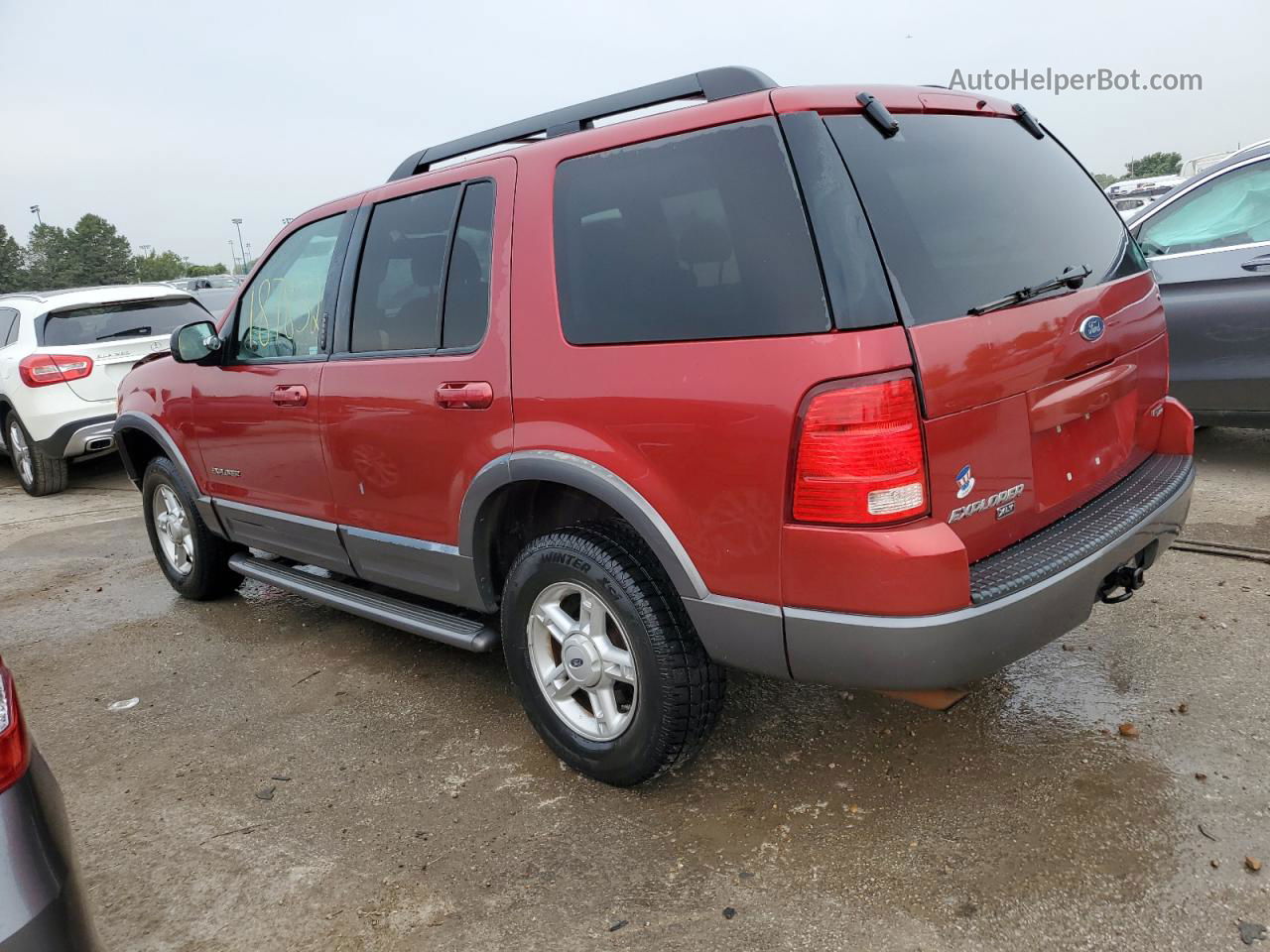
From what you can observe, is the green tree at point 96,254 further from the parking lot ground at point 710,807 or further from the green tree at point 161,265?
the parking lot ground at point 710,807

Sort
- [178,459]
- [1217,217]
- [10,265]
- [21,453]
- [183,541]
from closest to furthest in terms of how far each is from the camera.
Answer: [178,459] < [183,541] < [1217,217] < [21,453] < [10,265]

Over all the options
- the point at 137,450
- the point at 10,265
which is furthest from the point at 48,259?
the point at 137,450

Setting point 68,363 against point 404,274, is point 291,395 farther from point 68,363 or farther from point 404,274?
point 68,363

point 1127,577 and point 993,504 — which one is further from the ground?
point 993,504

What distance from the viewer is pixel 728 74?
8.38 feet

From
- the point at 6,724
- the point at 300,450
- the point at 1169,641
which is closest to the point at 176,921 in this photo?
the point at 6,724

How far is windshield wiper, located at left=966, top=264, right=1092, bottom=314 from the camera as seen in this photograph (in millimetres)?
2316

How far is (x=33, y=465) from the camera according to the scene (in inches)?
314

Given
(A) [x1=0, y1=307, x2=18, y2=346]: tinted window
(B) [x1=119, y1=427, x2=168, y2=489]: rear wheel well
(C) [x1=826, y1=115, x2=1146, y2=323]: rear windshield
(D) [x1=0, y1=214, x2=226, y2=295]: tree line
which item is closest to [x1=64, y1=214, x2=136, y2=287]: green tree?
(D) [x1=0, y1=214, x2=226, y2=295]: tree line

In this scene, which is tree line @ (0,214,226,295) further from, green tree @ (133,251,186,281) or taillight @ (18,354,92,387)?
taillight @ (18,354,92,387)

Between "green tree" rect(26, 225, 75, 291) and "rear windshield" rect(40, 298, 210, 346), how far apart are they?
58033 mm

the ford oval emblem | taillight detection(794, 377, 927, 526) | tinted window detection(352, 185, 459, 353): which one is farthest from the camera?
tinted window detection(352, 185, 459, 353)

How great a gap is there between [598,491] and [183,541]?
324 cm

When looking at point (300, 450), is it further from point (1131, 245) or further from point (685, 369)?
point (1131, 245)
